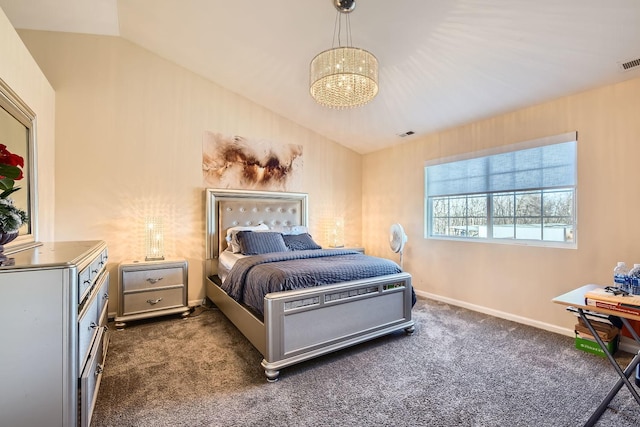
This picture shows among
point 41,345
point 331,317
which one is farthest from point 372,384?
point 41,345

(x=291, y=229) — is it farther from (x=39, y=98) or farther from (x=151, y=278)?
(x=39, y=98)

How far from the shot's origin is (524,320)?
318 centimetres

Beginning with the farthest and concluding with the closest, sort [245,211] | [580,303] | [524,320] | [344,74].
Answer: [245,211], [524,320], [344,74], [580,303]

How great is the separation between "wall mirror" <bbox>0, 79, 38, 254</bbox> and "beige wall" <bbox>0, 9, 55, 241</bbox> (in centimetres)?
11

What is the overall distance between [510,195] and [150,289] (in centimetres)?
420

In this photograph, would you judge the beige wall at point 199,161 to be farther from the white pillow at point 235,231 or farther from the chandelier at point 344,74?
the chandelier at point 344,74

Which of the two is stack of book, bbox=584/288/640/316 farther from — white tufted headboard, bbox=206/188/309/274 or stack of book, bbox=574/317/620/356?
white tufted headboard, bbox=206/188/309/274

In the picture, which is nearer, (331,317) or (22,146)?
(22,146)

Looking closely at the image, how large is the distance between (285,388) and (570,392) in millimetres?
1912

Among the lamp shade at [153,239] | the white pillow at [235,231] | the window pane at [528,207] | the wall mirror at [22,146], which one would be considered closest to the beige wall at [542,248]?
the window pane at [528,207]

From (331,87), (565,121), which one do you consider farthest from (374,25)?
(565,121)

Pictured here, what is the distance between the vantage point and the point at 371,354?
2.52m

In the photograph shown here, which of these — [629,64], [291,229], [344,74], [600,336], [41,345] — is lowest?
[600,336]

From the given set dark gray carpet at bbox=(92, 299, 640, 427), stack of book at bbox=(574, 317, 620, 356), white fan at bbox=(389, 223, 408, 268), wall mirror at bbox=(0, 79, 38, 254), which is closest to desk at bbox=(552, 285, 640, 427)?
dark gray carpet at bbox=(92, 299, 640, 427)
